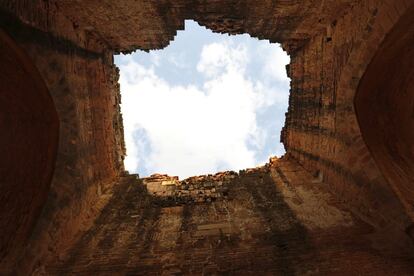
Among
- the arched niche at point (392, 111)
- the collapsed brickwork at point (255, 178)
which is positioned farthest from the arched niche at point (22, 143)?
the arched niche at point (392, 111)

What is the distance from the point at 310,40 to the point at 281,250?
3.83m

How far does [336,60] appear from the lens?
5.05 metres

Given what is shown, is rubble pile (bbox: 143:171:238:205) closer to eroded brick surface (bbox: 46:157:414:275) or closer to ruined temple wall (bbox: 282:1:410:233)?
eroded brick surface (bbox: 46:157:414:275)

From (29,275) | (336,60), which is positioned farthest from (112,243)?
(336,60)

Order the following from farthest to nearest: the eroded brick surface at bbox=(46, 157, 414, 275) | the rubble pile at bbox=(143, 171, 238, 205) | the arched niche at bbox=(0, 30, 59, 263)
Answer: the rubble pile at bbox=(143, 171, 238, 205) < the arched niche at bbox=(0, 30, 59, 263) < the eroded brick surface at bbox=(46, 157, 414, 275)

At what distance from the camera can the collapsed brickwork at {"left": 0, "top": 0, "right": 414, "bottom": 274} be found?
3.94 m

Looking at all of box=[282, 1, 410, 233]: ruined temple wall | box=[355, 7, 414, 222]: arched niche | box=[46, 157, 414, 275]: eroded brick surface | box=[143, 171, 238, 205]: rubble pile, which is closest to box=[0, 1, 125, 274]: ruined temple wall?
box=[46, 157, 414, 275]: eroded brick surface

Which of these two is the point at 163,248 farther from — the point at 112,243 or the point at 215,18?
the point at 215,18

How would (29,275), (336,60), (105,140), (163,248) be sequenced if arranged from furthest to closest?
(105,140)
(336,60)
(163,248)
(29,275)

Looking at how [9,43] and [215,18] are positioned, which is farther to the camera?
[215,18]

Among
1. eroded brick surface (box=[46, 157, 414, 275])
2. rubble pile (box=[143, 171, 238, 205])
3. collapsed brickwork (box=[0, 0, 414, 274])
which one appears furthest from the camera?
rubble pile (box=[143, 171, 238, 205])

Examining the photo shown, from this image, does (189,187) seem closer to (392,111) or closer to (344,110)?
(344,110)

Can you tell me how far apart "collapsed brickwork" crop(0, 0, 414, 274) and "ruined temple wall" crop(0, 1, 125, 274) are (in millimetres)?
18

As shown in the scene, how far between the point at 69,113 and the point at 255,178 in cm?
341
